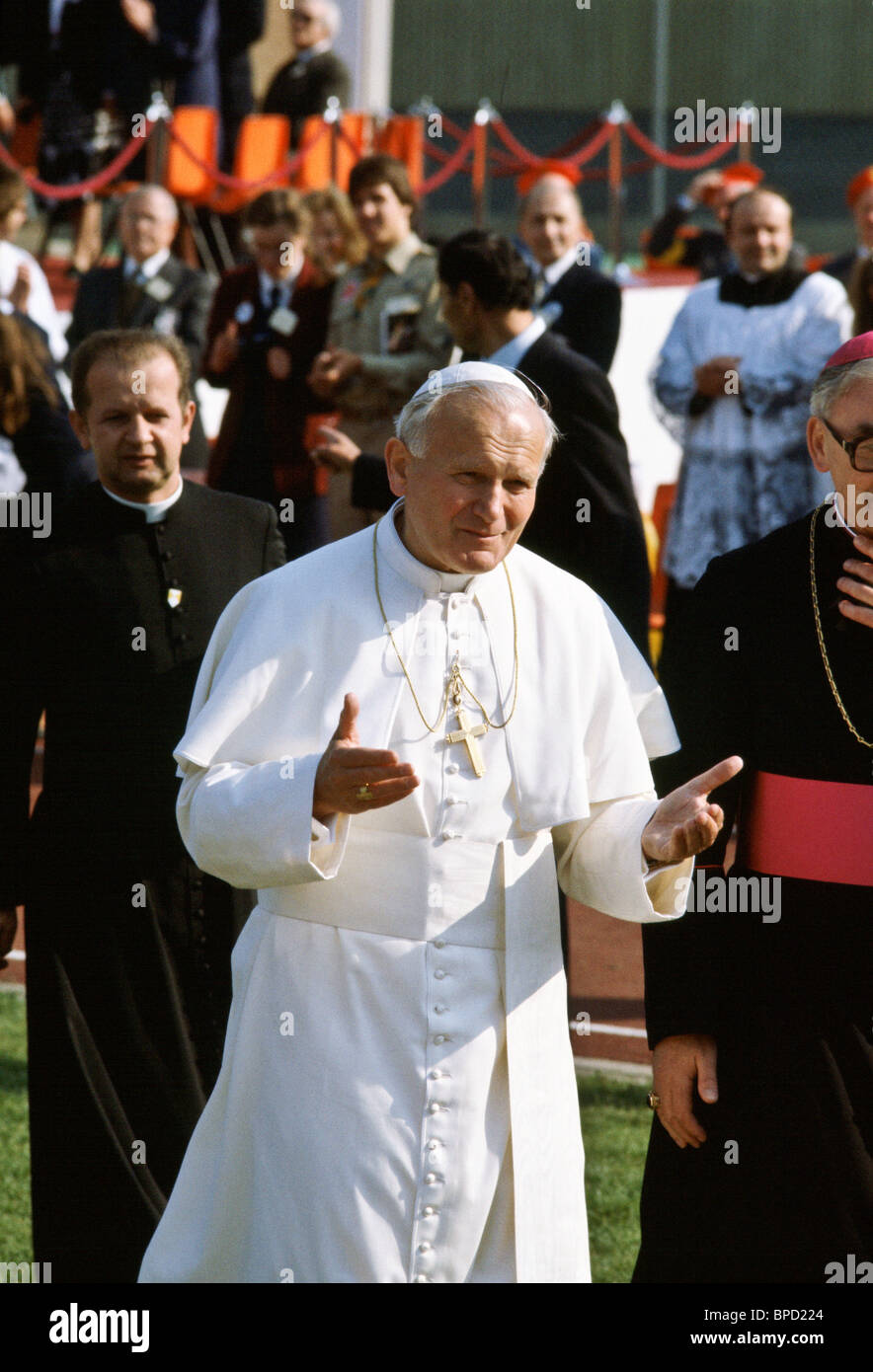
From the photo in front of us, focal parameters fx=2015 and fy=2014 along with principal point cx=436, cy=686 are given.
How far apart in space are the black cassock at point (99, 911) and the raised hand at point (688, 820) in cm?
148

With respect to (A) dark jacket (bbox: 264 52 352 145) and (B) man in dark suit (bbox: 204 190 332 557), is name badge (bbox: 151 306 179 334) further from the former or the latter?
(A) dark jacket (bbox: 264 52 352 145)

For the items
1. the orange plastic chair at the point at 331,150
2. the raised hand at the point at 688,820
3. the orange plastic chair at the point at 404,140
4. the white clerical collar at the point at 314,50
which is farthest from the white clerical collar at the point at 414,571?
the orange plastic chair at the point at 404,140

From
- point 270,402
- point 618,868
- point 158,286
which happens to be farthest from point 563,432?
point 158,286

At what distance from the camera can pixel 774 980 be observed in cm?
339

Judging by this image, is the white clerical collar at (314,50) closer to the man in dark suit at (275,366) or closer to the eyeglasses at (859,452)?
the man in dark suit at (275,366)

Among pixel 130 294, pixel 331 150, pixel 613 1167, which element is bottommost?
pixel 613 1167

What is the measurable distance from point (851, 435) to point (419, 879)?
1018 mm

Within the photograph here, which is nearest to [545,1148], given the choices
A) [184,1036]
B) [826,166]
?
[184,1036]

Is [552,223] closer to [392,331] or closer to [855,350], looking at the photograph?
[392,331]

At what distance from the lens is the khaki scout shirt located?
7145 millimetres

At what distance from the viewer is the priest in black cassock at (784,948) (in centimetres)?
332

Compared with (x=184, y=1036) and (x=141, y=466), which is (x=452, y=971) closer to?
(x=184, y=1036)

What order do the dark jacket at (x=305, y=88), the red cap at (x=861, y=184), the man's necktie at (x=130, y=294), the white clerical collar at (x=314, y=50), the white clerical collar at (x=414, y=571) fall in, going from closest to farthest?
the white clerical collar at (x=414, y=571), the man's necktie at (x=130, y=294), the red cap at (x=861, y=184), the white clerical collar at (x=314, y=50), the dark jacket at (x=305, y=88)
